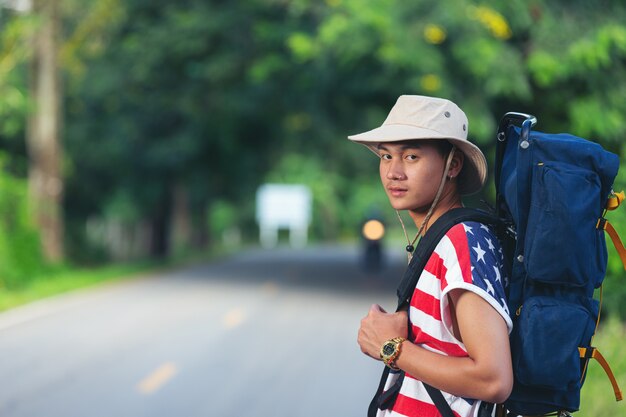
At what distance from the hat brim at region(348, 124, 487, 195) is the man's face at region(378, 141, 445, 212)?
5 centimetres

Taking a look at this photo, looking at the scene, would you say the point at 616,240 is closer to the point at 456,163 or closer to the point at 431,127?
the point at 456,163

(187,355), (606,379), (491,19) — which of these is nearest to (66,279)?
(187,355)

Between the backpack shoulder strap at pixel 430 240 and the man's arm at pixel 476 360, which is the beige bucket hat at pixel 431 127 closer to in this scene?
the backpack shoulder strap at pixel 430 240

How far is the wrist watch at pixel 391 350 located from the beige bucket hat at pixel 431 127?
52 centimetres

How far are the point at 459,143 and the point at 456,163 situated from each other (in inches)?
3.8

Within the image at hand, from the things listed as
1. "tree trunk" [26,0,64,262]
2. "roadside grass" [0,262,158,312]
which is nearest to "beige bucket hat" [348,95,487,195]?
"roadside grass" [0,262,158,312]

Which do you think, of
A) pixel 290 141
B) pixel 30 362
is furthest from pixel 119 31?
pixel 30 362

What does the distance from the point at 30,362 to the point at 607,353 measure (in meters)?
5.86

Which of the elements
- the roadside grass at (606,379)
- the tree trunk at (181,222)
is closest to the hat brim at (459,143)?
the roadside grass at (606,379)

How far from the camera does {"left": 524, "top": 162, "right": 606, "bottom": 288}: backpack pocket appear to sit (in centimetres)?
245

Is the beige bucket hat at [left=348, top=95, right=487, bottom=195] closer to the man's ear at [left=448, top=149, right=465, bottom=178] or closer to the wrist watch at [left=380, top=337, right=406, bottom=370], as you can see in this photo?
the man's ear at [left=448, top=149, right=465, bottom=178]

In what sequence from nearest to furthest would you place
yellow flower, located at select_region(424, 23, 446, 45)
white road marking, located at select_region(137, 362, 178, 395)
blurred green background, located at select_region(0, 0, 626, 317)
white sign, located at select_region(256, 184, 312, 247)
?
1. white road marking, located at select_region(137, 362, 178, 395)
2. blurred green background, located at select_region(0, 0, 626, 317)
3. yellow flower, located at select_region(424, 23, 446, 45)
4. white sign, located at select_region(256, 184, 312, 247)

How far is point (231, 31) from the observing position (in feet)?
74.2

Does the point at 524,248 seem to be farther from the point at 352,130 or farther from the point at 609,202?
the point at 352,130
